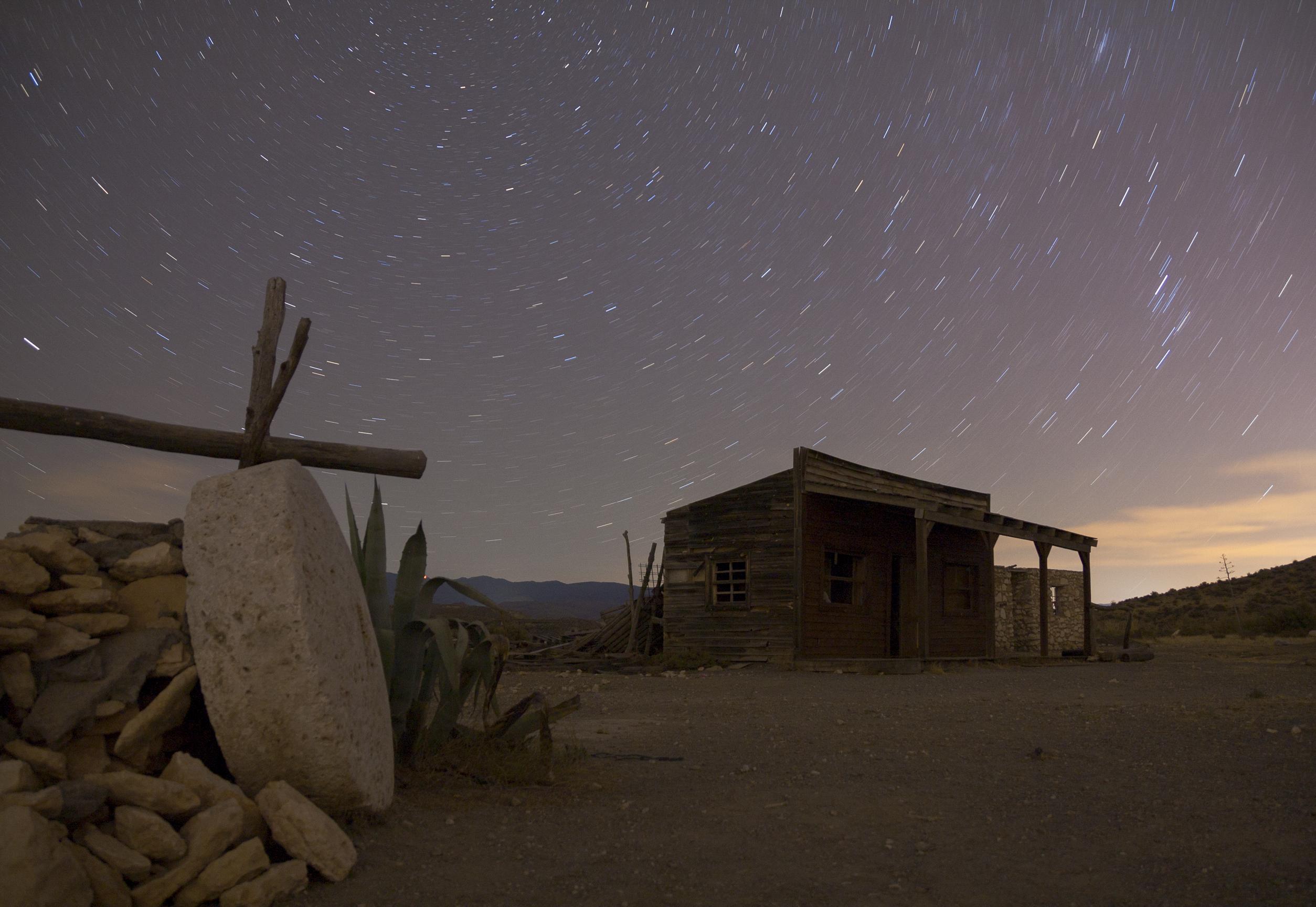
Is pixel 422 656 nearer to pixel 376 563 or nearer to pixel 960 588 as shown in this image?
pixel 376 563

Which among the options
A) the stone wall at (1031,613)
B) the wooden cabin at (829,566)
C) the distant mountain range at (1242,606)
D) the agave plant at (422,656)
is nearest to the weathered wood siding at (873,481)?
the wooden cabin at (829,566)

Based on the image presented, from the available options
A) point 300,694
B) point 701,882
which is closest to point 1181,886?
point 701,882

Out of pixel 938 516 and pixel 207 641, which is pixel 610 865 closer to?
pixel 207 641

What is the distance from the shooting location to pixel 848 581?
17844 mm

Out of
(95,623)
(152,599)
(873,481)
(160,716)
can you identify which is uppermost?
(873,481)

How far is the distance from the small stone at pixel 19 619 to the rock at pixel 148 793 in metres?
0.75

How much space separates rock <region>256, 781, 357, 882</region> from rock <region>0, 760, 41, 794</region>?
75cm

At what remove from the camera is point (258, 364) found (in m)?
5.26

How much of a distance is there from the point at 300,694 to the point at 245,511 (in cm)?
83

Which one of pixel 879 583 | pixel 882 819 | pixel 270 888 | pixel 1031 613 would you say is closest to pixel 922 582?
pixel 879 583

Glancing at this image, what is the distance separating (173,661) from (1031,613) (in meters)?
27.5

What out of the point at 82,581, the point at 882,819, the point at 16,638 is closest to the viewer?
the point at 16,638

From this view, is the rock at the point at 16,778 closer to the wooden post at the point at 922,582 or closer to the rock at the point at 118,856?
the rock at the point at 118,856

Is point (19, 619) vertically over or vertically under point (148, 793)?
over
